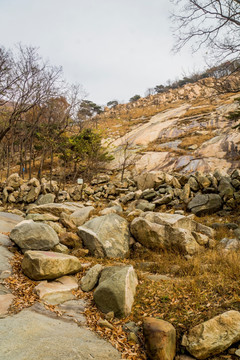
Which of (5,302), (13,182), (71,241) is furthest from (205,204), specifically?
(13,182)

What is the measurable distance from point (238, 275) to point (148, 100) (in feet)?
211

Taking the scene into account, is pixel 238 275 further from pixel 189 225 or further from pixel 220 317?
pixel 189 225

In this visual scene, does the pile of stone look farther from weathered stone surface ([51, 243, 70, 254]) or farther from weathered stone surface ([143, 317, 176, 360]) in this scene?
weathered stone surface ([143, 317, 176, 360])

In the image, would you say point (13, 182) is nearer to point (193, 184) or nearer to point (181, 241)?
point (193, 184)

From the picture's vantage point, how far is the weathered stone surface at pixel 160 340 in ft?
9.41

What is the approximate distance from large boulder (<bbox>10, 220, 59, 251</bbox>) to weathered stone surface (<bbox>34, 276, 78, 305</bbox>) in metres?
1.34

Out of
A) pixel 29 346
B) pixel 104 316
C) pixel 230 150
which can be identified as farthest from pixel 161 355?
pixel 230 150

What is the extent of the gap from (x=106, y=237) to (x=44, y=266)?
2310mm

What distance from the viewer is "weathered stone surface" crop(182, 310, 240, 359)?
2.83 meters

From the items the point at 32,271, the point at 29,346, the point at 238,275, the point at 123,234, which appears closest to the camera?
the point at 29,346

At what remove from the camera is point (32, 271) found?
4.51 meters

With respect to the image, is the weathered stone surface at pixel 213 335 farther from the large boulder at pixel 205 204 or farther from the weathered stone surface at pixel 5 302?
the large boulder at pixel 205 204

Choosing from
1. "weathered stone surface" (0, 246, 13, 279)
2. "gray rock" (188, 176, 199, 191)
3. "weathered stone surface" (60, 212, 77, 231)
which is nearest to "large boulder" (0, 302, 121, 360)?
"weathered stone surface" (0, 246, 13, 279)

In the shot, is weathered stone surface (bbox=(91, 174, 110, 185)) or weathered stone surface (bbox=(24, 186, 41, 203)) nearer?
weathered stone surface (bbox=(24, 186, 41, 203))
